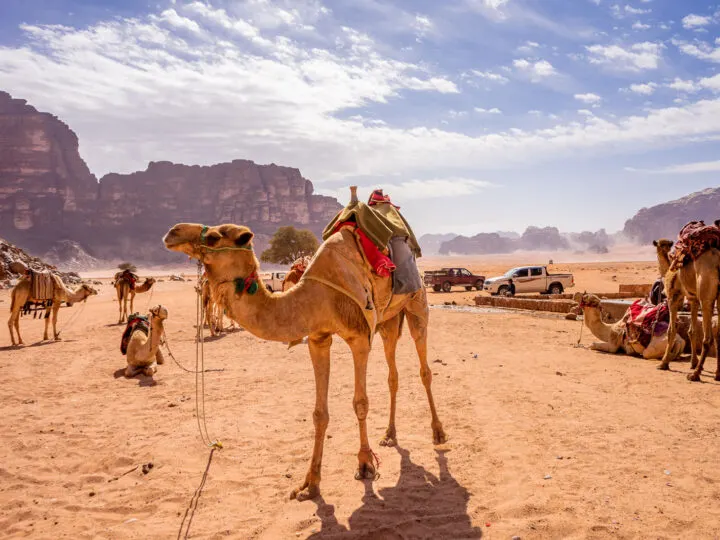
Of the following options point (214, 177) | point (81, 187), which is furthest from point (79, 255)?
point (214, 177)

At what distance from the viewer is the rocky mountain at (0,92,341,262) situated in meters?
155

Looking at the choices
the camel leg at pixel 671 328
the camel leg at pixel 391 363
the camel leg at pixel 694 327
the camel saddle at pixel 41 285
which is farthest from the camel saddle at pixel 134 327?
the camel leg at pixel 694 327

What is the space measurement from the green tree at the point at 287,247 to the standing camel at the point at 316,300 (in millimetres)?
67132

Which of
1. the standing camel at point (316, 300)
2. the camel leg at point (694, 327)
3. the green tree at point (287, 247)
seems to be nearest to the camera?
the standing camel at point (316, 300)

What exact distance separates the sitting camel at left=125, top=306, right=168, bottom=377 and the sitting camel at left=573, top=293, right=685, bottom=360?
978 centimetres

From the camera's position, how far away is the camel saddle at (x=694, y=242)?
28.3 feet

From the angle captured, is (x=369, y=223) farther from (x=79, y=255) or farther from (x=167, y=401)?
(x=79, y=255)

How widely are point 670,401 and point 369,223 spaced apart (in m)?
5.52

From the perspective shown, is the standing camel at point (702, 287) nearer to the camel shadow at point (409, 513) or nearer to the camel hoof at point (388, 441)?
the camel hoof at point (388, 441)

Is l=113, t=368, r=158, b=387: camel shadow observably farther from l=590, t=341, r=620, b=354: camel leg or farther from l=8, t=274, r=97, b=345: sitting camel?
l=590, t=341, r=620, b=354: camel leg

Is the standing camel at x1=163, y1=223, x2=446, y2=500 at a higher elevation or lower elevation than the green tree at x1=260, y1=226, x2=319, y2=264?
lower

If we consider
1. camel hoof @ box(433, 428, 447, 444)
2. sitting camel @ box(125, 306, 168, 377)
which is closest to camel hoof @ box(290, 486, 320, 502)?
camel hoof @ box(433, 428, 447, 444)

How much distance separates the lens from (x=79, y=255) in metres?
146

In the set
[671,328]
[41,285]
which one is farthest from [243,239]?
[41,285]
